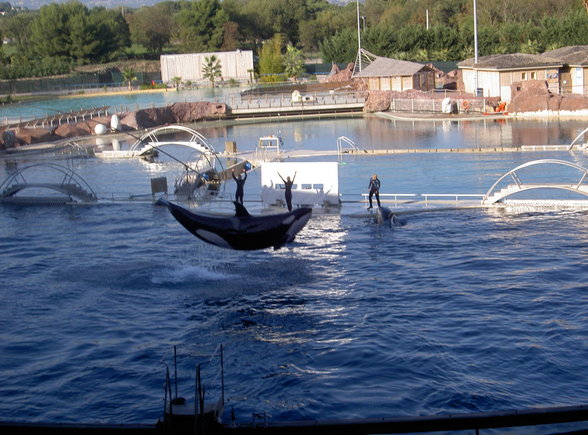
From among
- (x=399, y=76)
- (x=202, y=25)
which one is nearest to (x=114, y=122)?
(x=399, y=76)

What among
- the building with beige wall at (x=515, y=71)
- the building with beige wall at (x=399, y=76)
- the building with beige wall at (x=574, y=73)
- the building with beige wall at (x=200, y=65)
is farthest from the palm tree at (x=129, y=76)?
the building with beige wall at (x=574, y=73)

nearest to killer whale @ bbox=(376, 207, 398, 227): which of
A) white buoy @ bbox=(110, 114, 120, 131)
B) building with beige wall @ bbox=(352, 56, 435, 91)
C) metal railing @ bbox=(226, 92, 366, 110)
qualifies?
white buoy @ bbox=(110, 114, 120, 131)

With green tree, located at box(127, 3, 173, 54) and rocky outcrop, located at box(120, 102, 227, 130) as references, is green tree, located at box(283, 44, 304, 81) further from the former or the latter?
green tree, located at box(127, 3, 173, 54)

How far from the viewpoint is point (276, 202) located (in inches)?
936

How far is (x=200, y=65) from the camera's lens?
3051 inches

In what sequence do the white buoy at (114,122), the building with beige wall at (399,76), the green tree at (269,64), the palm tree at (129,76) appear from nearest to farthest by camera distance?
the white buoy at (114,122) → the building with beige wall at (399,76) → the green tree at (269,64) → the palm tree at (129,76)

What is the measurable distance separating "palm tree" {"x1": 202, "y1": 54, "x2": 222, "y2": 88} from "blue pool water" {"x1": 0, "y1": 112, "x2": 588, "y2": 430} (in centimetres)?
5230

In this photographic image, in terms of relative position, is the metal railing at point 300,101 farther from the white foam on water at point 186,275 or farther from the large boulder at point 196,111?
the white foam on water at point 186,275

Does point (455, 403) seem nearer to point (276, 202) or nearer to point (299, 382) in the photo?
point (299, 382)

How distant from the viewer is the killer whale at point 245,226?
54.5 ft

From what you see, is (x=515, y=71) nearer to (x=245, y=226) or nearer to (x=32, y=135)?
(x=32, y=135)

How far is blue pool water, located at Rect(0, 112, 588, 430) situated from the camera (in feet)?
39.7

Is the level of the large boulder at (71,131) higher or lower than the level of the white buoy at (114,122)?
lower

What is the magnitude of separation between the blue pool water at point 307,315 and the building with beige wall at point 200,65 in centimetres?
5434
